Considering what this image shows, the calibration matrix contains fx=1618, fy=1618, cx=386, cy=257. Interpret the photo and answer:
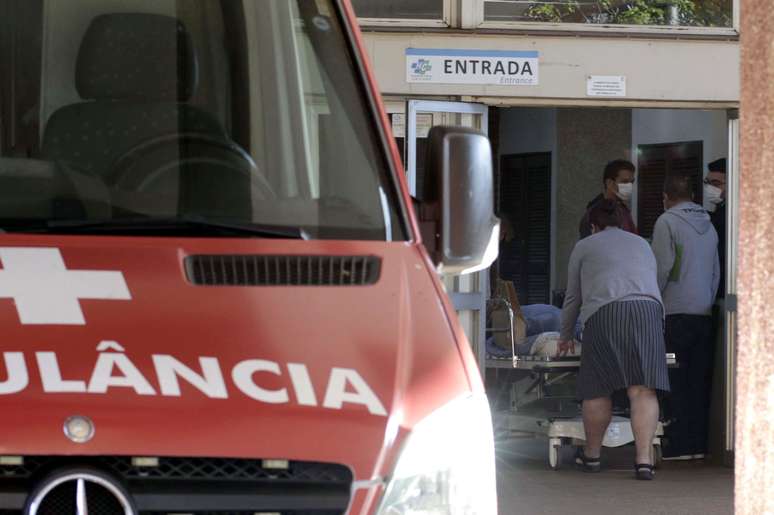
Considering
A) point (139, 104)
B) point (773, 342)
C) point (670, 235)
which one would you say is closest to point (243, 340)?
point (139, 104)

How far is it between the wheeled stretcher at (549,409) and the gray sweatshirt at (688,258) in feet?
1.44

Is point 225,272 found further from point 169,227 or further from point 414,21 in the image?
point 414,21

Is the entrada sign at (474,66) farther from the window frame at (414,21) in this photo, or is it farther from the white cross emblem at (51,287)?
the white cross emblem at (51,287)

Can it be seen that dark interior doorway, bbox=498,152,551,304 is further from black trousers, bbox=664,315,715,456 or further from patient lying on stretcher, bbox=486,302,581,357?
black trousers, bbox=664,315,715,456

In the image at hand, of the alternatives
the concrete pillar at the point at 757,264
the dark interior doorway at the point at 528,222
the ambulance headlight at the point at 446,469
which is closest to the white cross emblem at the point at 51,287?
the ambulance headlight at the point at 446,469

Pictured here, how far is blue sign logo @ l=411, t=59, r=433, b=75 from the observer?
948 cm

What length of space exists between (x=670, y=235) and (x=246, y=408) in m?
7.59

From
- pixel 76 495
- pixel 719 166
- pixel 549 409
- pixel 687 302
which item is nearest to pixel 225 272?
pixel 76 495

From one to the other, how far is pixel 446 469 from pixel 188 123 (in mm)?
1157

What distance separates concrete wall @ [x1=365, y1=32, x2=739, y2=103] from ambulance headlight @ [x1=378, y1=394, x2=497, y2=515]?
21.1 ft

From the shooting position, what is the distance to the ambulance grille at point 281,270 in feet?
10.4

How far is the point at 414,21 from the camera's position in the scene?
9.53 metres

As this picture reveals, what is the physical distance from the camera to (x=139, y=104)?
3.74 metres

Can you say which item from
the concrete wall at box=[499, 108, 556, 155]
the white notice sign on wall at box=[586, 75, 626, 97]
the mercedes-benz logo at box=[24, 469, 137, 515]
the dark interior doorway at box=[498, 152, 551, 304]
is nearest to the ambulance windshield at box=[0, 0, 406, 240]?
the mercedes-benz logo at box=[24, 469, 137, 515]
